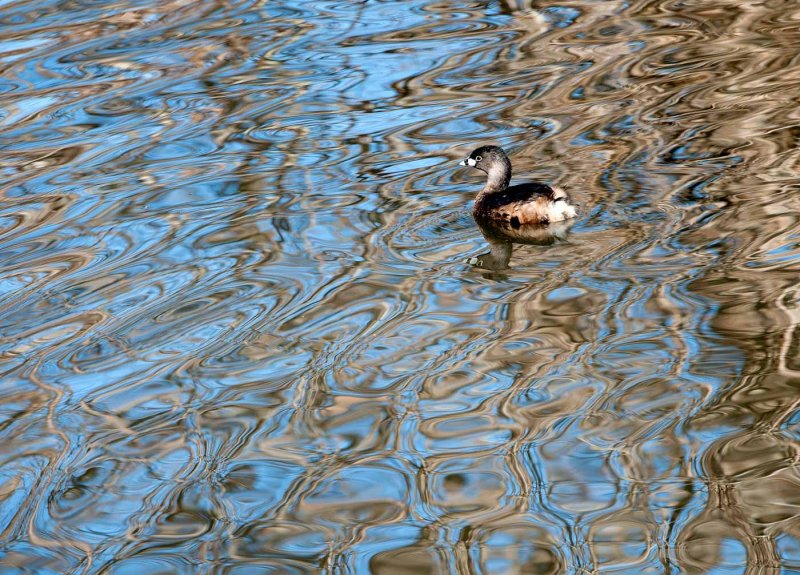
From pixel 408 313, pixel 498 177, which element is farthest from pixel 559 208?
pixel 408 313

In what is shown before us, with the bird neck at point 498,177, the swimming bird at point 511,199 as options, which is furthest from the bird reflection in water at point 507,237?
the bird neck at point 498,177

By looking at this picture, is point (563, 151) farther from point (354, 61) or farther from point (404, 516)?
point (404, 516)

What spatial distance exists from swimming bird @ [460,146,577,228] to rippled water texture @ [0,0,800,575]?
166 millimetres

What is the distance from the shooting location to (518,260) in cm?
755

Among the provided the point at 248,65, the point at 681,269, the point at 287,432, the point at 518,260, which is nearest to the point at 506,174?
the point at 518,260

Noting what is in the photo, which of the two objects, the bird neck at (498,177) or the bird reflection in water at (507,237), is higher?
the bird neck at (498,177)

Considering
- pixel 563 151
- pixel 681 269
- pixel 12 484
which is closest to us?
pixel 12 484

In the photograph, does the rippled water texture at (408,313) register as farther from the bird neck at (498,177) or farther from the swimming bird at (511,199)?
the bird neck at (498,177)

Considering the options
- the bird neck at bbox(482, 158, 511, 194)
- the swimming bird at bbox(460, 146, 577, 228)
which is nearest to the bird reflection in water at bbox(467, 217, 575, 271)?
A: the swimming bird at bbox(460, 146, 577, 228)

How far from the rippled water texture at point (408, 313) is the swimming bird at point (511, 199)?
0.17 meters

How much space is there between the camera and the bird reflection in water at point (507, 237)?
24.7ft

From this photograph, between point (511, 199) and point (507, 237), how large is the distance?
242 mm

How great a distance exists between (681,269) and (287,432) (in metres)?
2.49

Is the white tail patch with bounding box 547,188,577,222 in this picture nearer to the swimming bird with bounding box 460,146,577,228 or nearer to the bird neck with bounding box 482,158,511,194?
the swimming bird with bounding box 460,146,577,228
